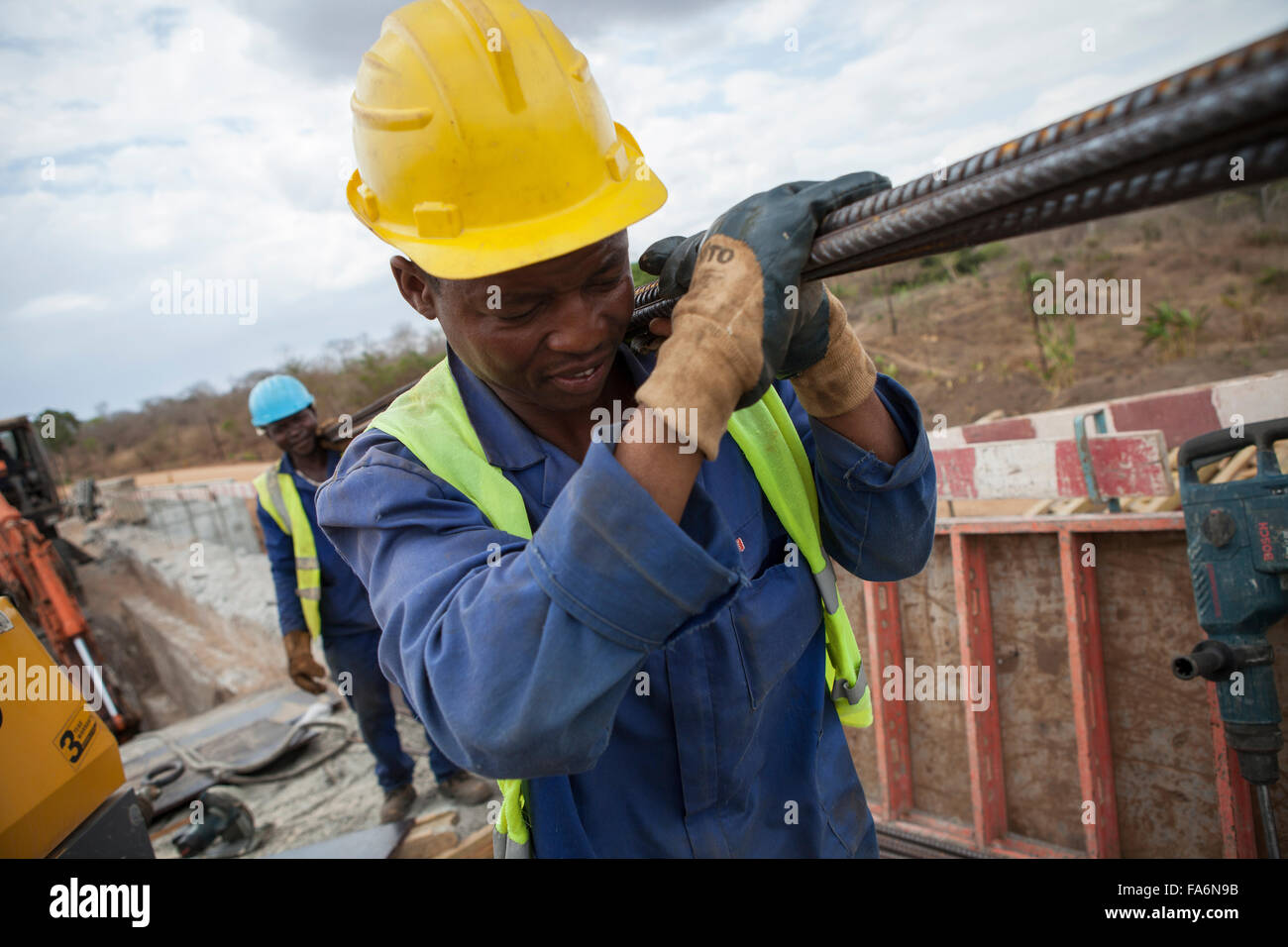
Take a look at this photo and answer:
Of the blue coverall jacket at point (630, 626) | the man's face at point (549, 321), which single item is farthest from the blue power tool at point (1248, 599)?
the man's face at point (549, 321)

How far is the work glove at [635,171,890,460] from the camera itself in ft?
3.58

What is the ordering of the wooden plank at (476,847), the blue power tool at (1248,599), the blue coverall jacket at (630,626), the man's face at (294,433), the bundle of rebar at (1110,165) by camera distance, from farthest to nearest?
the man's face at (294,433) < the wooden plank at (476,847) < the blue power tool at (1248,599) < the blue coverall jacket at (630,626) < the bundle of rebar at (1110,165)

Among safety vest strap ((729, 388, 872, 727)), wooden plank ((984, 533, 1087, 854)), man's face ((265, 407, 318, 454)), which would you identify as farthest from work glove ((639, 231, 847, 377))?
man's face ((265, 407, 318, 454))

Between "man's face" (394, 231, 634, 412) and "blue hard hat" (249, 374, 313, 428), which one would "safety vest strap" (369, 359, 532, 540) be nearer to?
"man's face" (394, 231, 634, 412)

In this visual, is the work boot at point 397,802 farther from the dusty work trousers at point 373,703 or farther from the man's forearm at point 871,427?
the man's forearm at point 871,427

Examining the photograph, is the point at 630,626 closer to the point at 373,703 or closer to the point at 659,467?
the point at 659,467

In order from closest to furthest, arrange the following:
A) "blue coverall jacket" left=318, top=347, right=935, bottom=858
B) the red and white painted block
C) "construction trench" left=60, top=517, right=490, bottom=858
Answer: "blue coverall jacket" left=318, top=347, right=935, bottom=858
the red and white painted block
"construction trench" left=60, top=517, right=490, bottom=858

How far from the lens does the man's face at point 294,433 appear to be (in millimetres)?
4684

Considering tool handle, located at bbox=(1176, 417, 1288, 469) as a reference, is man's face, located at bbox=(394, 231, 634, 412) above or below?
above

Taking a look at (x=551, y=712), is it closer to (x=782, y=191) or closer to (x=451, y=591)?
(x=451, y=591)

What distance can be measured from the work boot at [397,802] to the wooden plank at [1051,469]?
355 cm

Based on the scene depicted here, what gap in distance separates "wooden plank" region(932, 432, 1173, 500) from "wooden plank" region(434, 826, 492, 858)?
2.90 m

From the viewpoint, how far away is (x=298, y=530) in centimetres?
439
